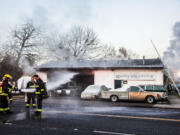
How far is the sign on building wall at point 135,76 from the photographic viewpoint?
22.9 m

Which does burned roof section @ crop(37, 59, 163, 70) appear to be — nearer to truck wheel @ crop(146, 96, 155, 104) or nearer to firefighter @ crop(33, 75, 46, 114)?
truck wheel @ crop(146, 96, 155, 104)

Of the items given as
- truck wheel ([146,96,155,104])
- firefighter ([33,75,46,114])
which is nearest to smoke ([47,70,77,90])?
truck wheel ([146,96,155,104])

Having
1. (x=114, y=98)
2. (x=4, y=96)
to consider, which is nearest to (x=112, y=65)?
(x=114, y=98)

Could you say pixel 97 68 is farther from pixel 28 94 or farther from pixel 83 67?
pixel 28 94

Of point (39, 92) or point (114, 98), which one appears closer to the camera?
point (39, 92)

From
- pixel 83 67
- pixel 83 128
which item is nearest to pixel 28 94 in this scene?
pixel 83 128

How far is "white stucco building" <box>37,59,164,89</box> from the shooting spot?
22.9 metres

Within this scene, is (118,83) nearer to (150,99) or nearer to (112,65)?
(112,65)

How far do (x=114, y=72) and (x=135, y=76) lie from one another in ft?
8.91

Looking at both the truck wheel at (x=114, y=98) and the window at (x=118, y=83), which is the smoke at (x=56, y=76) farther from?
the truck wheel at (x=114, y=98)

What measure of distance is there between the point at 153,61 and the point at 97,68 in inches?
293

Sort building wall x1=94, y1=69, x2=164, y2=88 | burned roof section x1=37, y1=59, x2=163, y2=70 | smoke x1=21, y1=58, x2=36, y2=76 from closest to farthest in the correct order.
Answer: smoke x1=21, y1=58, x2=36, y2=76, building wall x1=94, y1=69, x2=164, y2=88, burned roof section x1=37, y1=59, x2=163, y2=70

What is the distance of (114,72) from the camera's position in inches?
965

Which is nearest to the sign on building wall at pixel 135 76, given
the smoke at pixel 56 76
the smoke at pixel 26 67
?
the smoke at pixel 56 76
